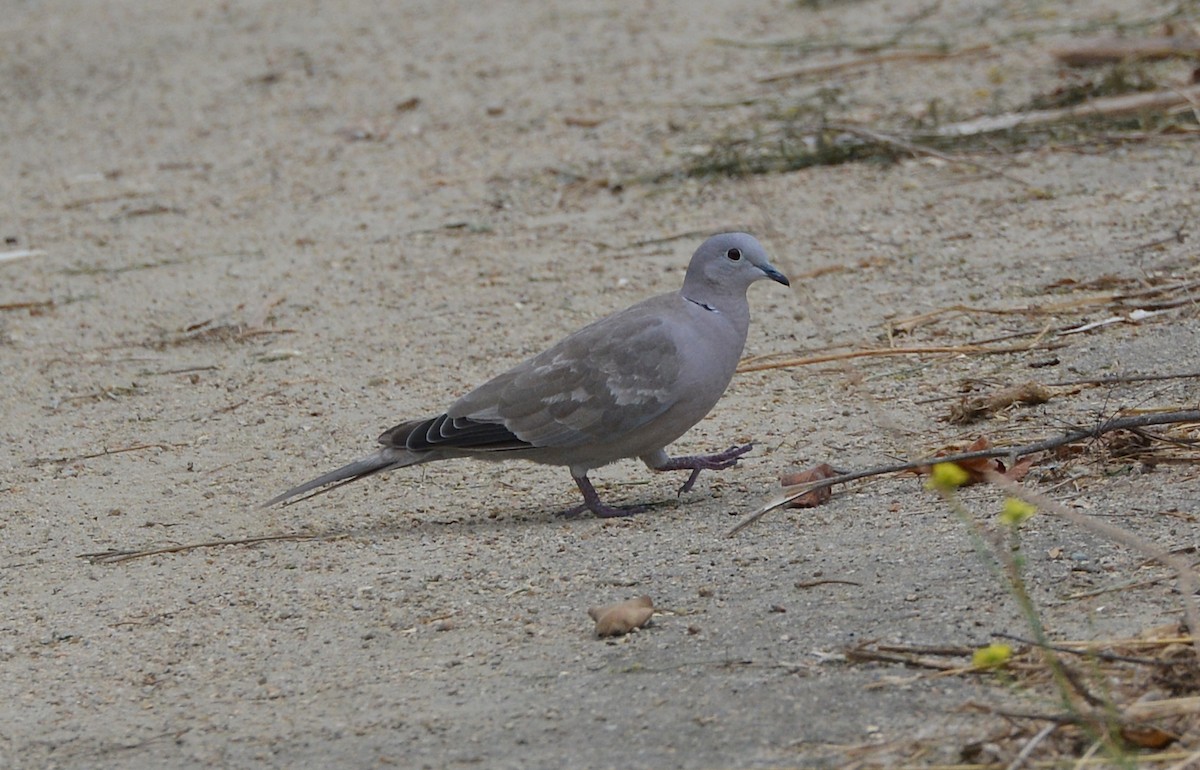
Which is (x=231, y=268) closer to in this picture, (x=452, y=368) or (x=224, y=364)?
(x=224, y=364)

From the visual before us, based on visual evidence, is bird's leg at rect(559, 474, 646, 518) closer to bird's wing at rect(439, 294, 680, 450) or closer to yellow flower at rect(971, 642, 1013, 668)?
bird's wing at rect(439, 294, 680, 450)

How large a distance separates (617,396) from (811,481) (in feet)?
1.84

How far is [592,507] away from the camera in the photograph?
4297 millimetres

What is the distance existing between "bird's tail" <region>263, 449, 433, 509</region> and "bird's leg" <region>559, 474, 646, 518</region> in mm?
406

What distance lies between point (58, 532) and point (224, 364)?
150cm

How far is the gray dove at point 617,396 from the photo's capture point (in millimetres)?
4242

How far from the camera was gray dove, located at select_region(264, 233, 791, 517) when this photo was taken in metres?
4.24

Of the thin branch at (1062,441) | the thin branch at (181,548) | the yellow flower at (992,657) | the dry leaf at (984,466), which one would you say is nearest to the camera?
the yellow flower at (992,657)

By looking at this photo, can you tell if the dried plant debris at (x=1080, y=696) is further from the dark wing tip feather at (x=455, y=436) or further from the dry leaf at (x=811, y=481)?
the dark wing tip feather at (x=455, y=436)

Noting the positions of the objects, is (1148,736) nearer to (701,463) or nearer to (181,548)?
(701,463)

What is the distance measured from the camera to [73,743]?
3182 millimetres

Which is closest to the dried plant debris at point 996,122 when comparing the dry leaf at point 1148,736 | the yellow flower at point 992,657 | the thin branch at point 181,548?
the thin branch at point 181,548

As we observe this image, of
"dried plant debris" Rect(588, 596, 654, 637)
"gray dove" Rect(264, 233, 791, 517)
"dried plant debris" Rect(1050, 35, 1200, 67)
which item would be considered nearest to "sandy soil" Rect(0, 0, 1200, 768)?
"dried plant debris" Rect(588, 596, 654, 637)

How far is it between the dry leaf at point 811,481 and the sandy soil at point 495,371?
3.3 inches
